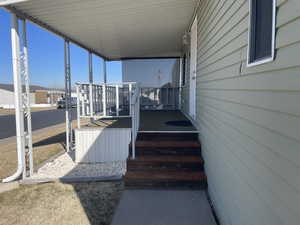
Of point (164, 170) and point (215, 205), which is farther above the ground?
point (164, 170)

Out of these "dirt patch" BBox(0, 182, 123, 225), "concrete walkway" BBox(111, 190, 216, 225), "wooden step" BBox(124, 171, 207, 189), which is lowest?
"dirt patch" BBox(0, 182, 123, 225)

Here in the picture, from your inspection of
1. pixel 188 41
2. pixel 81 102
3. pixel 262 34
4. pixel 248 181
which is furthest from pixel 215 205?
pixel 188 41

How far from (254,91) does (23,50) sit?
3781 millimetres

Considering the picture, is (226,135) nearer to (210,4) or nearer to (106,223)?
(106,223)

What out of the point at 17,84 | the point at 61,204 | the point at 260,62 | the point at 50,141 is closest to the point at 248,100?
the point at 260,62

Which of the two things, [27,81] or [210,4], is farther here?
[27,81]

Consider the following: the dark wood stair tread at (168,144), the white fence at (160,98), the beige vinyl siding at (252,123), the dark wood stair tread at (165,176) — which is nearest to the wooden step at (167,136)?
the dark wood stair tread at (168,144)

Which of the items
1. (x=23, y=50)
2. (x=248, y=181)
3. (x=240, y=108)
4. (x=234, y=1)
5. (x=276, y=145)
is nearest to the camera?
(x=276, y=145)

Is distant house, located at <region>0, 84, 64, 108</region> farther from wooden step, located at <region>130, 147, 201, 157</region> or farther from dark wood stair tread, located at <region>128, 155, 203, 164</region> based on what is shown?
dark wood stair tread, located at <region>128, 155, 203, 164</region>

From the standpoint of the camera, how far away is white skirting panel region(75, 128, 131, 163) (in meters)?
4.32

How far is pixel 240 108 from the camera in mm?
1495

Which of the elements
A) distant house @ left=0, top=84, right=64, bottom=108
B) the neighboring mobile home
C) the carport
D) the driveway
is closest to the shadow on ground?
the carport

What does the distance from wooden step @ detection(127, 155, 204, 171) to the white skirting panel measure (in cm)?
148

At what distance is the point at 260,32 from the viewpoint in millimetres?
1257
